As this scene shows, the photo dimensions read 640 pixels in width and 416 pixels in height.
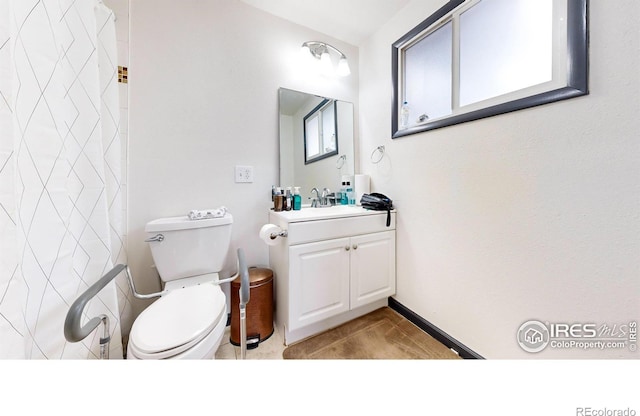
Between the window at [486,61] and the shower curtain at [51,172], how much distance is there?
1.66 meters

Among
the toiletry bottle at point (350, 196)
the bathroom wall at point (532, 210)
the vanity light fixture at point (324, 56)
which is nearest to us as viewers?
the bathroom wall at point (532, 210)

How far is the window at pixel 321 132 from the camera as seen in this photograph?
1674mm

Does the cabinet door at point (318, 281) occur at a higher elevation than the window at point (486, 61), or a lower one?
lower

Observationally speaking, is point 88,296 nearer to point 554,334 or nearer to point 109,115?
point 109,115

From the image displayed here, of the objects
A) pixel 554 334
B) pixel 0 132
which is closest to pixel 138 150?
pixel 0 132

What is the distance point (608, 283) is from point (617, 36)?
843 millimetres

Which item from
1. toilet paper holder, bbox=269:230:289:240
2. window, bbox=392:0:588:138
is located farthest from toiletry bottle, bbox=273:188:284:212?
window, bbox=392:0:588:138

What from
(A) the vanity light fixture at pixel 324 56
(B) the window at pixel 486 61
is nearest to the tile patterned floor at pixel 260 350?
(B) the window at pixel 486 61

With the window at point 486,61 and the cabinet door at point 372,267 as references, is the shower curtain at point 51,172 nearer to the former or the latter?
the cabinet door at point 372,267

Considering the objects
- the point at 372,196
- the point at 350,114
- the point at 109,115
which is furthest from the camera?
the point at 350,114

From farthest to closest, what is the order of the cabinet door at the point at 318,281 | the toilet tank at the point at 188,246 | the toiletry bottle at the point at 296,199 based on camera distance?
the toiletry bottle at the point at 296,199
the cabinet door at the point at 318,281
the toilet tank at the point at 188,246

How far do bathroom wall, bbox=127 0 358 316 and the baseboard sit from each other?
1085 millimetres

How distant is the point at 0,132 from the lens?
1.59 ft
